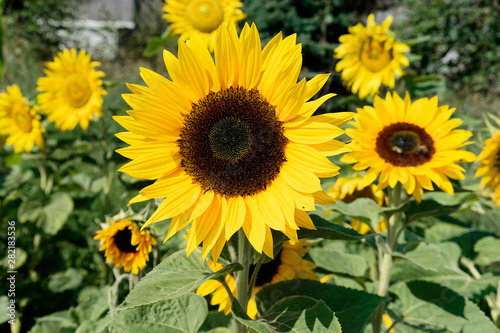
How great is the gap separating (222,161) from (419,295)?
41.0 inches

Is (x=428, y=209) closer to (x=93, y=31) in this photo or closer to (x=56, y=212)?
(x=56, y=212)

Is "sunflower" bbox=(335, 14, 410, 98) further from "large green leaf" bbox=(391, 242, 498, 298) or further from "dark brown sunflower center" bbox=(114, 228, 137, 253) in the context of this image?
"dark brown sunflower center" bbox=(114, 228, 137, 253)

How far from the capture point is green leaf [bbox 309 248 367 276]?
1491 mm

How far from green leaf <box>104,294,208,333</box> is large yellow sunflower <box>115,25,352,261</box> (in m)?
Result: 0.33

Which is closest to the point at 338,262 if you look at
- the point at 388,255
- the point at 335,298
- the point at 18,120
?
the point at 388,255

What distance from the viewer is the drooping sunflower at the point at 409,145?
131 cm

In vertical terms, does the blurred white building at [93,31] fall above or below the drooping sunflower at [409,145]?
above

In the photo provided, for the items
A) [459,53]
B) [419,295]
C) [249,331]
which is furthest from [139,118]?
[459,53]

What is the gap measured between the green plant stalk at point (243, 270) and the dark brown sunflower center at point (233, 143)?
0.13 metres

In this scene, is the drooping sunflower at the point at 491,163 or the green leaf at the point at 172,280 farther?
the drooping sunflower at the point at 491,163

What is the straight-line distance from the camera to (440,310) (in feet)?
4.93

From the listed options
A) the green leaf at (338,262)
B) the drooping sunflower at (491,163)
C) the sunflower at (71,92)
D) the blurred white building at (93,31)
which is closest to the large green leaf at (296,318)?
the green leaf at (338,262)

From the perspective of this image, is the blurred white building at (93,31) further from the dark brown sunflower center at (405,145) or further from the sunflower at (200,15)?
the dark brown sunflower center at (405,145)

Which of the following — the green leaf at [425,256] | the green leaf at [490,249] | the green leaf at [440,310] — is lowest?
the green leaf at [440,310]
